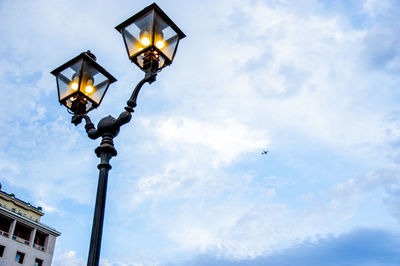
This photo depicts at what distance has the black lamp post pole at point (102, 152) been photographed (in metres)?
4.58

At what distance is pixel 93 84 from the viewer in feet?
22.3

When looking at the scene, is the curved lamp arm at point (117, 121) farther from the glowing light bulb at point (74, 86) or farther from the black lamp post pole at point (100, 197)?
the glowing light bulb at point (74, 86)

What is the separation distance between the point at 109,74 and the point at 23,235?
43.2m

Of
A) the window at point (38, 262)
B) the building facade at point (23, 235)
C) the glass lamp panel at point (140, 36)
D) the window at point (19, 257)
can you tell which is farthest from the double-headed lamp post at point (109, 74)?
the window at point (38, 262)

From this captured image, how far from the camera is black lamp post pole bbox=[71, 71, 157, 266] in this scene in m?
4.58

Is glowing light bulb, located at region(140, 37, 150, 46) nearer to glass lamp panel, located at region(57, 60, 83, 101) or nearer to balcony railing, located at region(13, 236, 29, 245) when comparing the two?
glass lamp panel, located at region(57, 60, 83, 101)

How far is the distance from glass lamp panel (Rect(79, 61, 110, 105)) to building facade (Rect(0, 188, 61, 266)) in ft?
128

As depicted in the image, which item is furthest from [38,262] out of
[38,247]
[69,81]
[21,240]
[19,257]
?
[69,81]

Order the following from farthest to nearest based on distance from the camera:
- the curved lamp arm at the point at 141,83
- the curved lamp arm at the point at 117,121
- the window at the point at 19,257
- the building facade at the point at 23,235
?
1. the window at the point at 19,257
2. the building facade at the point at 23,235
3. the curved lamp arm at the point at 141,83
4. the curved lamp arm at the point at 117,121

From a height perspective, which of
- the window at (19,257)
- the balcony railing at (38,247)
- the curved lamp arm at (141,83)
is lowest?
the curved lamp arm at (141,83)

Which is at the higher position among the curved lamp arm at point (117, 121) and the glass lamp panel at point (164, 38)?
the glass lamp panel at point (164, 38)

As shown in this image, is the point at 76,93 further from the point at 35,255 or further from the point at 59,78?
the point at 35,255

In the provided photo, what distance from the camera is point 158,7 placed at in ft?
20.4

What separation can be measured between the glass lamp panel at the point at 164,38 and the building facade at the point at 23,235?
40070mm
